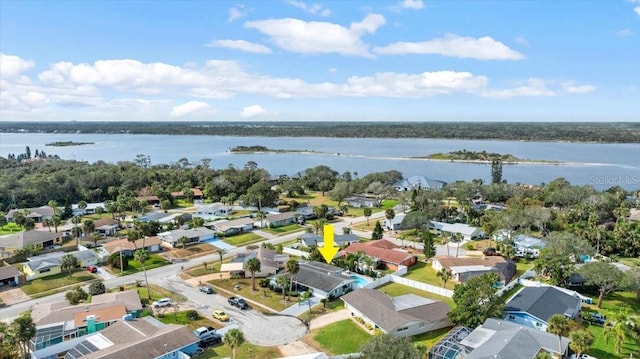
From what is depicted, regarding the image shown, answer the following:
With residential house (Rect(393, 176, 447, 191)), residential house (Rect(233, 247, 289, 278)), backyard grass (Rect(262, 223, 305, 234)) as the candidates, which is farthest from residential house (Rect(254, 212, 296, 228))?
residential house (Rect(393, 176, 447, 191))

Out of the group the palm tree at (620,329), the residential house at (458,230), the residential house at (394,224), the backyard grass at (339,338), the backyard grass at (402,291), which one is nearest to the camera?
the palm tree at (620,329)

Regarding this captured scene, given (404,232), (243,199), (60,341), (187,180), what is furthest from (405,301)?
(187,180)

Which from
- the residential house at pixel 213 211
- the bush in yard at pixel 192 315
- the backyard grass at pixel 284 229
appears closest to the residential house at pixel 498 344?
the bush in yard at pixel 192 315

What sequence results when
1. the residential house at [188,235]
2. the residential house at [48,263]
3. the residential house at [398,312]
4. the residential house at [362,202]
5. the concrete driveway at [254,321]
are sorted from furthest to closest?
the residential house at [362,202], the residential house at [188,235], the residential house at [48,263], the residential house at [398,312], the concrete driveway at [254,321]

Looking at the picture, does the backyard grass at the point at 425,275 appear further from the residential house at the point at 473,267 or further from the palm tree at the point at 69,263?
the palm tree at the point at 69,263

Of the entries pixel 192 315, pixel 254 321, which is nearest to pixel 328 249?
pixel 254 321

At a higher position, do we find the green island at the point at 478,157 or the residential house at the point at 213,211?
Answer: the green island at the point at 478,157
